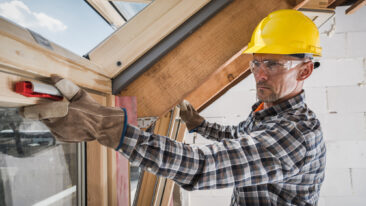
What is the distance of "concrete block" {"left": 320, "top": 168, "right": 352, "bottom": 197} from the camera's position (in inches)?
114

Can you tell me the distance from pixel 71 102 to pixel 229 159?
462mm

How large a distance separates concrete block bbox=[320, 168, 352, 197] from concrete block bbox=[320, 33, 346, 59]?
4.71 feet

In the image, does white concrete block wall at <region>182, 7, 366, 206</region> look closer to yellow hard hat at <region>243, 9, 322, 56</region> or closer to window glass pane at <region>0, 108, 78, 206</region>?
yellow hard hat at <region>243, 9, 322, 56</region>

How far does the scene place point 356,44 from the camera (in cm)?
285

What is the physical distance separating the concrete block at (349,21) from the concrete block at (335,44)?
87 mm

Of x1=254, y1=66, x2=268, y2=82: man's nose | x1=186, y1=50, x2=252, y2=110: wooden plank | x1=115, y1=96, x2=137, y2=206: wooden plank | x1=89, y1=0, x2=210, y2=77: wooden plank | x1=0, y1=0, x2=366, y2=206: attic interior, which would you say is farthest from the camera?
x1=186, y1=50, x2=252, y2=110: wooden plank

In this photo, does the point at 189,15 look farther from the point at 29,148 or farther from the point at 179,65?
the point at 29,148

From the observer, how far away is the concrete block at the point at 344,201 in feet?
9.43

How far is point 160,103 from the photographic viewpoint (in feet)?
Answer: 3.20

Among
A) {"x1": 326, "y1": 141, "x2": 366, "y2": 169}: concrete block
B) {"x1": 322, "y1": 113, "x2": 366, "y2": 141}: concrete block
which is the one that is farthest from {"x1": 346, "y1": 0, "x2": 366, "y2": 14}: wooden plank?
{"x1": 326, "y1": 141, "x2": 366, "y2": 169}: concrete block

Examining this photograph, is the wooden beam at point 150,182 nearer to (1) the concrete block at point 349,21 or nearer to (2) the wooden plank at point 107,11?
(2) the wooden plank at point 107,11

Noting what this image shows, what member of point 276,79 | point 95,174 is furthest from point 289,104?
point 95,174

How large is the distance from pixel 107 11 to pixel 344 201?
3387 mm

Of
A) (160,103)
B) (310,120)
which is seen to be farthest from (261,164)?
(160,103)
